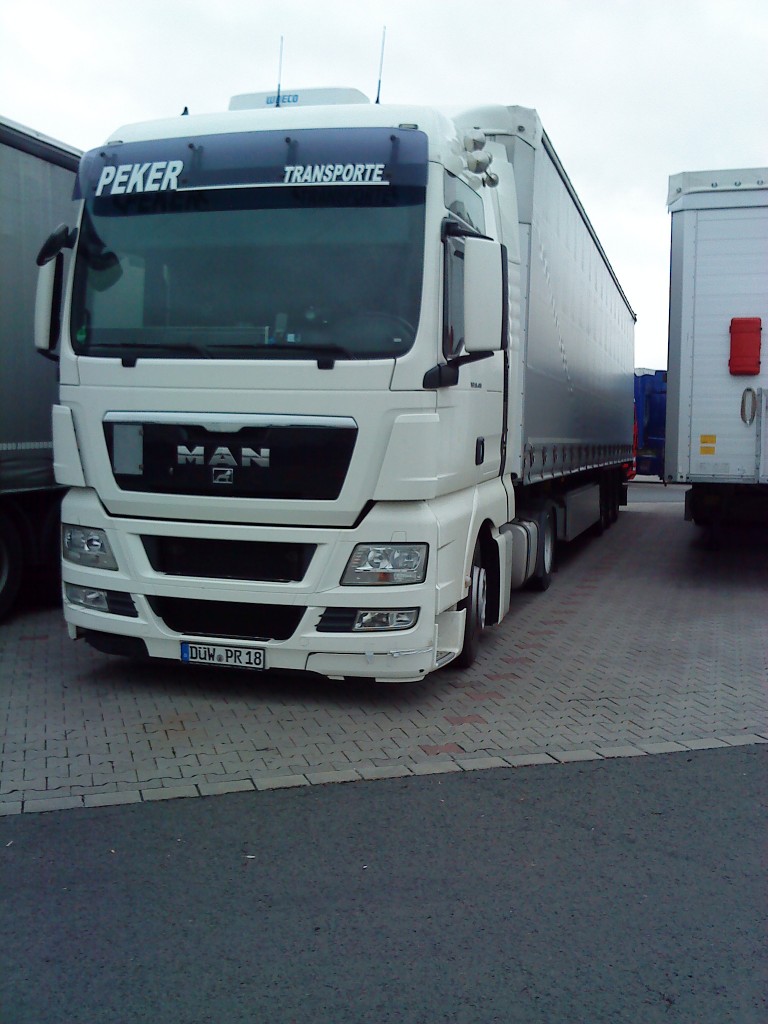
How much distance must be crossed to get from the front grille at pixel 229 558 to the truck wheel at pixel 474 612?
148cm

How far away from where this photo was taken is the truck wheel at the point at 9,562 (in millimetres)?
8805

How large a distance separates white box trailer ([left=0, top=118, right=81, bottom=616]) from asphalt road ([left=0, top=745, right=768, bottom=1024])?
4.41 metres

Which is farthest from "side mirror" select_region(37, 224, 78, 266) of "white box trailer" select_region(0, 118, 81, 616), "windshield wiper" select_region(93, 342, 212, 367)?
"white box trailer" select_region(0, 118, 81, 616)

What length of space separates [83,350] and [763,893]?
471cm

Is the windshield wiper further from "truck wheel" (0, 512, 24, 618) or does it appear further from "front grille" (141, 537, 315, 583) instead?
"truck wheel" (0, 512, 24, 618)

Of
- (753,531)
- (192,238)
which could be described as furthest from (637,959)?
(753,531)

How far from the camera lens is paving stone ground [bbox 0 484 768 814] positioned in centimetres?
555

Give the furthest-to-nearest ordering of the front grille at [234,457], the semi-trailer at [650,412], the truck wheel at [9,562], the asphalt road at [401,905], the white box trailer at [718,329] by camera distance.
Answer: the semi-trailer at [650,412]
the white box trailer at [718,329]
the truck wheel at [9,562]
the front grille at [234,457]
the asphalt road at [401,905]

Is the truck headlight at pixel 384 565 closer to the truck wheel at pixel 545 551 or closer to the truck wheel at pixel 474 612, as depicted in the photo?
the truck wheel at pixel 474 612

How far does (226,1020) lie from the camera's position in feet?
10.5

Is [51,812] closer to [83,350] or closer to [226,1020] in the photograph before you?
[226,1020]

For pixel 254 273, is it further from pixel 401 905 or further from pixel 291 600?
pixel 401 905

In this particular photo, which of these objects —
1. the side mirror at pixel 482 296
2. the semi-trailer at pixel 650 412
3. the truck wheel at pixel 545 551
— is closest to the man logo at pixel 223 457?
the side mirror at pixel 482 296

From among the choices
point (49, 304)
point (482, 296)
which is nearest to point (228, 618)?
point (49, 304)
